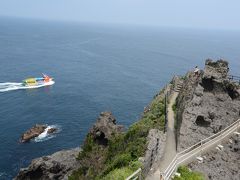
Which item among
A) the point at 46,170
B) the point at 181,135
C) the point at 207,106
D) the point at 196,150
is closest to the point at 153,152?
the point at 196,150

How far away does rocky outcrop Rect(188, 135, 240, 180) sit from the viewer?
26.2 meters

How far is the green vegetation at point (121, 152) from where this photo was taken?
2760 centimetres

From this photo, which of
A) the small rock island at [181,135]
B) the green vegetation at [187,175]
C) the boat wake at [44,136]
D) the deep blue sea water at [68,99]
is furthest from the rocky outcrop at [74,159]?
the green vegetation at [187,175]

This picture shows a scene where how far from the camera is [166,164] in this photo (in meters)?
27.6

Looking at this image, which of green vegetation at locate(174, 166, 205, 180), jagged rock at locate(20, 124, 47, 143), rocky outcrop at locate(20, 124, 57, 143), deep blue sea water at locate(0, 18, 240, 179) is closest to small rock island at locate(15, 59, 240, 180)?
green vegetation at locate(174, 166, 205, 180)

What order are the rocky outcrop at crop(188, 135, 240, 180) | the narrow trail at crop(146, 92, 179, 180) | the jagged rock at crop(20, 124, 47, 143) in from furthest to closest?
the jagged rock at crop(20, 124, 47, 143), the rocky outcrop at crop(188, 135, 240, 180), the narrow trail at crop(146, 92, 179, 180)

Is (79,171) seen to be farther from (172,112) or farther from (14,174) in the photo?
(14,174)

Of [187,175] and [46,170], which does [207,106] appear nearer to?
[187,175]

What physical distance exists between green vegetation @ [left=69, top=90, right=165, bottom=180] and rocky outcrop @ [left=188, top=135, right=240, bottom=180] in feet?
17.4

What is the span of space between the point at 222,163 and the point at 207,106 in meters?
10.0

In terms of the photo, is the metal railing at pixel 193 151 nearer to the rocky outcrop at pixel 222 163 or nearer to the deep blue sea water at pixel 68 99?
the rocky outcrop at pixel 222 163

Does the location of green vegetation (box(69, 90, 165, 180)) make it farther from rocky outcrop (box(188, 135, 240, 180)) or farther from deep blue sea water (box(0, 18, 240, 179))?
deep blue sea water (box(0, 18, 240, 179))

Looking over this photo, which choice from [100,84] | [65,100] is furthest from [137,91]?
[65,100]

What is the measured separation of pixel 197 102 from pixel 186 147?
807cm
